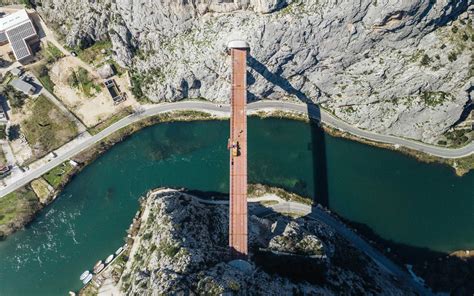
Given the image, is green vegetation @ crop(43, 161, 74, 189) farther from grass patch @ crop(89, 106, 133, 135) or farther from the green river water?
grass patch @ crop(89, 106, 133, 135)

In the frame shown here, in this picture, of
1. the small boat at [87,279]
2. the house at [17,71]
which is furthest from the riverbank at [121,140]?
the house at [17,71]

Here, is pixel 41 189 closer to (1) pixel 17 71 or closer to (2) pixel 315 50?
(1) pixel 17 71

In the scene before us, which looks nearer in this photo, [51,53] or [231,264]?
[231,264]

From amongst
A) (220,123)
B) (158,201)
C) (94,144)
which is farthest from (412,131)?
(94,144)

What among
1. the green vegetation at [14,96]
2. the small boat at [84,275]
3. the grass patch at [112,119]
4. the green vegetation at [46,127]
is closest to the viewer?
the small boat at [84,275]

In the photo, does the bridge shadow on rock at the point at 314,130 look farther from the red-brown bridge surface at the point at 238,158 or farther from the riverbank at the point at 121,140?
the red-brown bridge surface at the point at 238,158

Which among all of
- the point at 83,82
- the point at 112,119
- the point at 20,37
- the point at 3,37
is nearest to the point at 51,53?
the point at 20,37

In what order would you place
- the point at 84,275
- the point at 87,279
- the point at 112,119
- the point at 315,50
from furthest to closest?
the point at 112,119
the point at 84,275
the point at 87,279
the point at 315,50

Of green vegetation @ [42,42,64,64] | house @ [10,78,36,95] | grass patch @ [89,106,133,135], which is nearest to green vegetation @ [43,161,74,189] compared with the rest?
grass patch @ [89,106,133,135]
